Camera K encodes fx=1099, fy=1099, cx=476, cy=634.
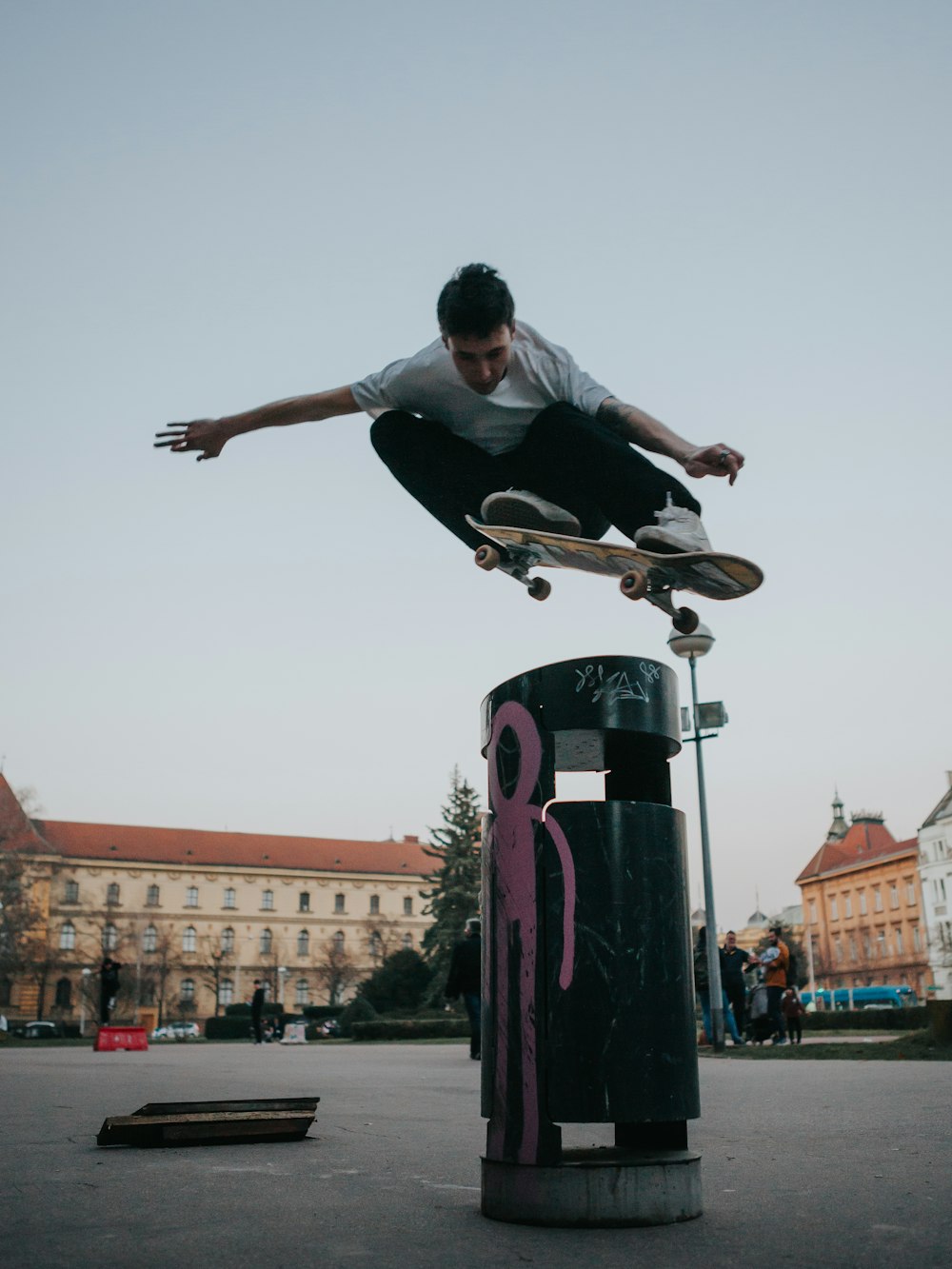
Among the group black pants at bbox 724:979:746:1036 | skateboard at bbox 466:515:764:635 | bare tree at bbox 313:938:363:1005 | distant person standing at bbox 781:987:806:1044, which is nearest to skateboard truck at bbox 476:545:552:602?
skateboard at bbox 466:515:764:635

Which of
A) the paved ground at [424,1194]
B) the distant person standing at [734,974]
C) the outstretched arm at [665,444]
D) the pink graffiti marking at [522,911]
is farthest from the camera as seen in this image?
A: the distant person standing at [734,974]

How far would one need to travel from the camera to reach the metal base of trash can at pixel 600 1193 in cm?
332

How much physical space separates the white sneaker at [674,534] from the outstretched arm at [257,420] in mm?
1875

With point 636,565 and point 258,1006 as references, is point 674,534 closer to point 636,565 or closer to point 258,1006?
point 636,565

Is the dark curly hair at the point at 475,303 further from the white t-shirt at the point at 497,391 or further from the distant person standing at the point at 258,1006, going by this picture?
the distant person standing at the point at 258,1006

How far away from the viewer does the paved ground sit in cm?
293

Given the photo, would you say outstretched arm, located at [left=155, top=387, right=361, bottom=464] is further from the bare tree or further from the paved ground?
the bare tree

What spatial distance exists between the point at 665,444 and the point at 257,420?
2.30 m

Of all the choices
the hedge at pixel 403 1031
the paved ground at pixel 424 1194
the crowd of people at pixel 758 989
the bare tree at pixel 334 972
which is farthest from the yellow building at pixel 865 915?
the paved ground at pixel 424 1194

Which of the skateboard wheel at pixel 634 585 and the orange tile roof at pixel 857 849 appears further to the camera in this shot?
the orange tile roof at pixel 857 849

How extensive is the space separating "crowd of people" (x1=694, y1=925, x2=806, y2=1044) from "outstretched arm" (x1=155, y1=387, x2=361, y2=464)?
12.1 meters

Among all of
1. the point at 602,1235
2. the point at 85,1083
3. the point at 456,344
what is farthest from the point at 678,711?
the point at 85,1083

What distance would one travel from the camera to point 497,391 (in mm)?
5664

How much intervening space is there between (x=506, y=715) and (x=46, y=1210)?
85.1 inches
